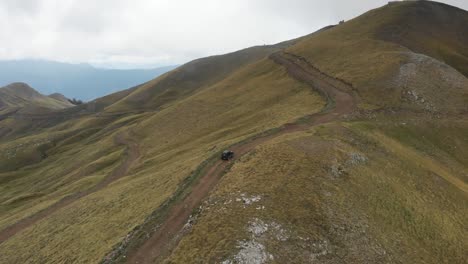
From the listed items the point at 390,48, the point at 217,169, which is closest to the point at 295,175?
the point at 217,169

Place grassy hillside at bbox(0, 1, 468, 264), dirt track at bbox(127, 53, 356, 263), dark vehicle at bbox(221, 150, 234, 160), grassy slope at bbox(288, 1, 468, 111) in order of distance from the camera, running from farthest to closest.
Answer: grassy slope at bbox(288, 1, 468, 111) → dark vehicle at bbox(221, 150, 234, 160) → dirt track at bbox(127, 53, 356, 263) → grassy hillside at bbox(0, 1, 468, 264)

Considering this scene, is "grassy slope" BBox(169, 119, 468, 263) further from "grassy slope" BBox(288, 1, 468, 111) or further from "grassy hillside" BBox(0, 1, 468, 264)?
"grassy slope" BBox(288, 1, 468, 111)

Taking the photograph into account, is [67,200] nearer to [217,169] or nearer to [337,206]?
[217,169]

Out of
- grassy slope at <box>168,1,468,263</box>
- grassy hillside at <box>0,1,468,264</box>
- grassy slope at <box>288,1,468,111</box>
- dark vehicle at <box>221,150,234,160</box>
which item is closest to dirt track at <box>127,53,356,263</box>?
grassy hillside at <box>0,1,468,264</box>

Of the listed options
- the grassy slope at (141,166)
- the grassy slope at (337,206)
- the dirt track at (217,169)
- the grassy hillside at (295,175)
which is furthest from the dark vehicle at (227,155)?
the grassy slope at (141,166)

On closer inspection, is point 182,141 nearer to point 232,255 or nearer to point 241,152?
point 241,152

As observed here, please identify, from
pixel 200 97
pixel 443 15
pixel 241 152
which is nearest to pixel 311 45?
pixel 200 97
